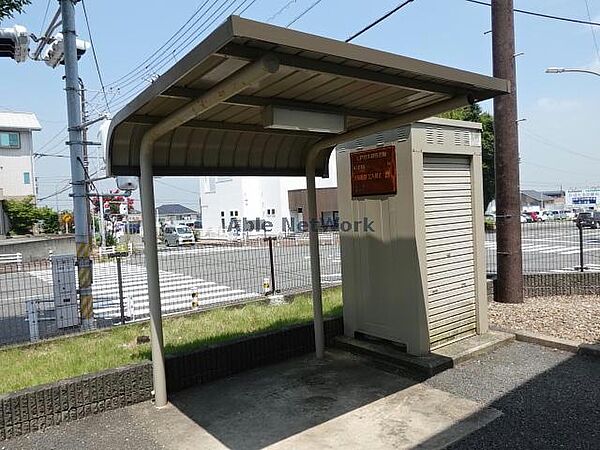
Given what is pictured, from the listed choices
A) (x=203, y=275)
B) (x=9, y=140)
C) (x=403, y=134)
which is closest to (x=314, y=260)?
(x=403, y=134)

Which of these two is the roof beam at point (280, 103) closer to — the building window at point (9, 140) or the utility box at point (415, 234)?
the utility box at point (415, 234)

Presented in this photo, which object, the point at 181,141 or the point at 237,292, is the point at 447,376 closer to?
the point at 181,141

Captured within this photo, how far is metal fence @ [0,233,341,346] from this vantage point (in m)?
8.01

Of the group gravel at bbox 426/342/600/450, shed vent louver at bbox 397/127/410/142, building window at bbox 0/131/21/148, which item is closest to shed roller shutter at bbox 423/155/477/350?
shed vent louver at bbox 397/127/410/142

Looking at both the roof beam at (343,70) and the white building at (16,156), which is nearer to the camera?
the roof beam at (343,70)

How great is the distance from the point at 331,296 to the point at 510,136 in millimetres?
3588

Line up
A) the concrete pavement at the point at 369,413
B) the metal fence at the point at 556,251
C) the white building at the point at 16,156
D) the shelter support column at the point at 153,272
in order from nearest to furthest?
the concrete pavement at the point at 369,413, the shelter support column at the point at 153,272, the metal fence at the point at 556,251, the white building at the point at 16,156

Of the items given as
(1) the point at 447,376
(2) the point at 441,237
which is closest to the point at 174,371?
(1) the point at 447,376

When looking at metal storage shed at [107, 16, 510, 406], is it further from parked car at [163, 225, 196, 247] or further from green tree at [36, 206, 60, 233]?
green tree at [36, 206, 60, 233]

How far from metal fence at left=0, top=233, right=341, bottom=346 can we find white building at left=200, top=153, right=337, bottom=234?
73.9 ft

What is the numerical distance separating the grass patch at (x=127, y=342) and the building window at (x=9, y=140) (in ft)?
118

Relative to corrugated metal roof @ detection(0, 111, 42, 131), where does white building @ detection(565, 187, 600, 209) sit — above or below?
below

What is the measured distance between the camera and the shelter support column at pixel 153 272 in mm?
4012

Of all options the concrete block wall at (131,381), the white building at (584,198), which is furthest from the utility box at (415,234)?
the white building at (584,198)
